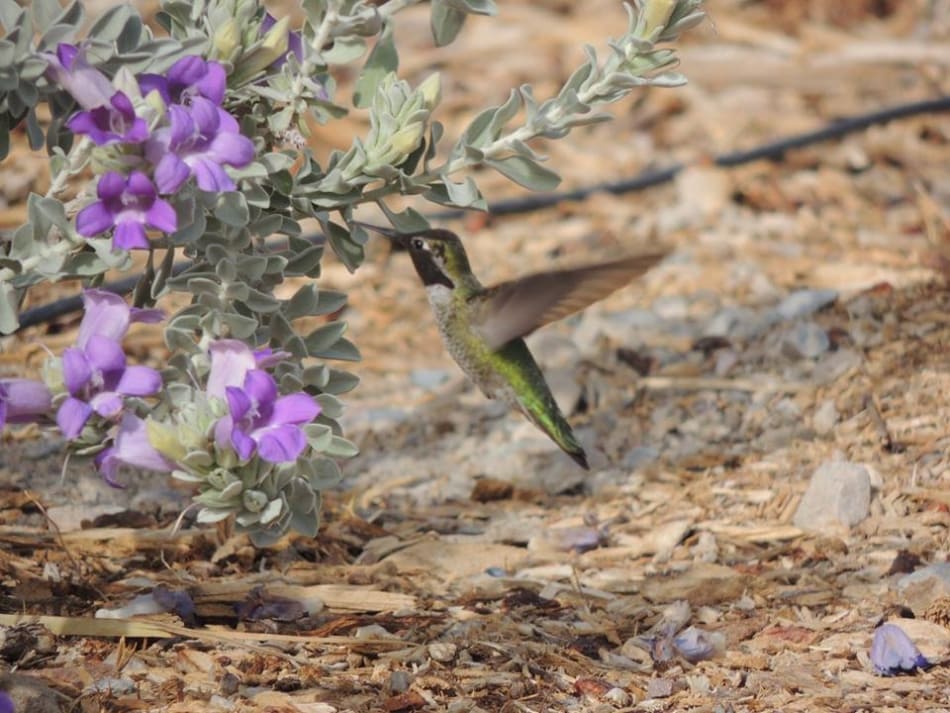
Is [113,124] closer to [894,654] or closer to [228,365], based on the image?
[228,365]

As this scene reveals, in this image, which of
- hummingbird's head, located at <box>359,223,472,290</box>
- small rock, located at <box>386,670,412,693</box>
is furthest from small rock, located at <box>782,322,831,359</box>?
small rock, located at <box>386,670,412,693</box>

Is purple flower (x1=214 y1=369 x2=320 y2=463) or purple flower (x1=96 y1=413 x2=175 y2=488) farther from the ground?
purple flower (x1=214 y1=369 x2=320 y2=463)

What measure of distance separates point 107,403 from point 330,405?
0.40m

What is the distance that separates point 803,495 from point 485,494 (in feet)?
2.70

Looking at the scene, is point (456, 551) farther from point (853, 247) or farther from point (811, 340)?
point (853, 247)

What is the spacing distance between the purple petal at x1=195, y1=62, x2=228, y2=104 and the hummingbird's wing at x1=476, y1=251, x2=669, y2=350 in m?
0.90

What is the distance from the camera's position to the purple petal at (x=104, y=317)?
215 centimetres

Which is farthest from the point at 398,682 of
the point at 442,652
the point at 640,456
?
the point at 640,456

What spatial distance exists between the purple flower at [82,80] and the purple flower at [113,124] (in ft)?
0.08

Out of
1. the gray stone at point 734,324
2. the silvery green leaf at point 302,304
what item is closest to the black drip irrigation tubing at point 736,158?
the gray stone at point 734,324

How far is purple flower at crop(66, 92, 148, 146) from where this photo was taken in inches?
77.7

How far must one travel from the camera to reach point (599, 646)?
2891mm

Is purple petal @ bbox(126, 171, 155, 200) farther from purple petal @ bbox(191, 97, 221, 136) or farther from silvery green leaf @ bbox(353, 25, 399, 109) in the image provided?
silvery green leaf @ bbox(353, 25, 399, 109)

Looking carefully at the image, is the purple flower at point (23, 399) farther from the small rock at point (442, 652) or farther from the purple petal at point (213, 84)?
the small rock at point (442, 652)
